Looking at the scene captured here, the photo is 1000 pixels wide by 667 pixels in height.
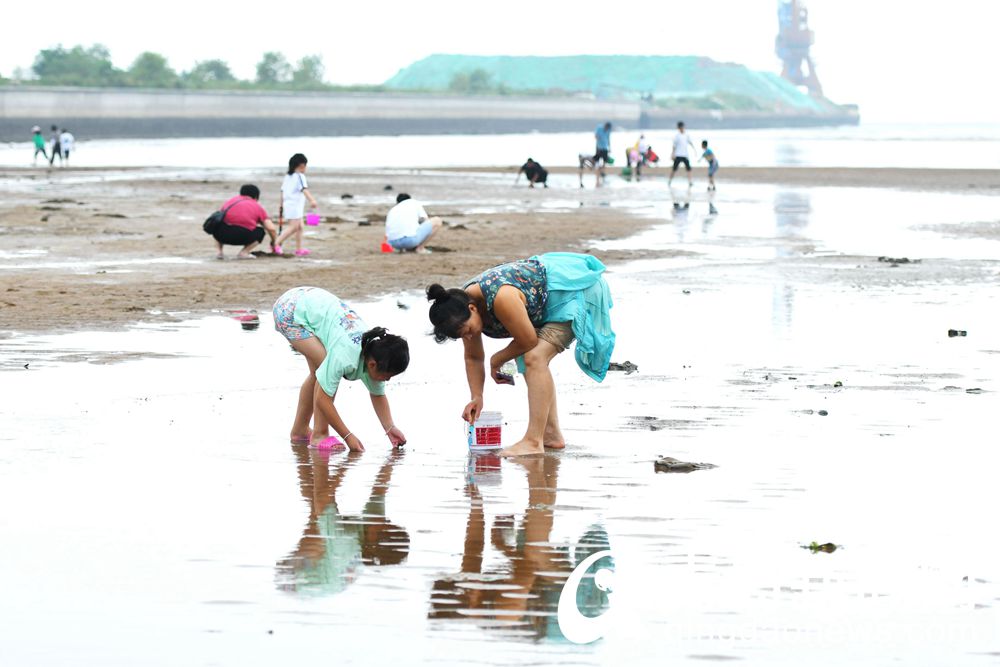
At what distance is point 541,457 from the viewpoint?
7.73m

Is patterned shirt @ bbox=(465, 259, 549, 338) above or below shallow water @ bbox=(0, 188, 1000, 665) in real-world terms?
above

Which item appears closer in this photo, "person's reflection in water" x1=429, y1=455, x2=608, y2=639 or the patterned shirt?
"person's reflection in water" x1=429, y1=455, x2=608, y2=639

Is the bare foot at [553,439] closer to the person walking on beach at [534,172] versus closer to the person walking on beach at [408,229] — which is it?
the person walking on beach at [408,229]

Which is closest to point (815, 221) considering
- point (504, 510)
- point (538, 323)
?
point (538, 323)

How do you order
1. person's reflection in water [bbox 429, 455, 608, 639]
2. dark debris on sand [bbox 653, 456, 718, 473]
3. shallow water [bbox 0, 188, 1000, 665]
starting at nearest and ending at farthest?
shallow water [bbox 0, 188, 1000, 665], person's reflection in water [bbox 429, 455, 608, 639], dark debris on sand [bbox 653, 456, 718, 473]

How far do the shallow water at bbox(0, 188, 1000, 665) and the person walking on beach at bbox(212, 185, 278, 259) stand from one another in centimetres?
600

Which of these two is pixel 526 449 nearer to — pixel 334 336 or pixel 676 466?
pixel 676 466

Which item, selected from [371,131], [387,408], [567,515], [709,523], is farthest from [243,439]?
[371,131]

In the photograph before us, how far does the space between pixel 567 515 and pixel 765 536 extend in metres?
0.86

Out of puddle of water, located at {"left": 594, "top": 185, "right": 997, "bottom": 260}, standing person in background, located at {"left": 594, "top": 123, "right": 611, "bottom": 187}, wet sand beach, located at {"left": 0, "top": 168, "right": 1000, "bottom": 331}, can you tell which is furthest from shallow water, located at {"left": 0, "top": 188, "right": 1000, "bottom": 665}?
standing person in background, located at {"left": 594, "top": 123, "right": 611, "bottom": 187}

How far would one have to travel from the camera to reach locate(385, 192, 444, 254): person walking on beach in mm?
18906

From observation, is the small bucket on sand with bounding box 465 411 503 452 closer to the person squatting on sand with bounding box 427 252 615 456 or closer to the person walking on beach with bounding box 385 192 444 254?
the person squatting on sand with bounding box 427 252 615 456

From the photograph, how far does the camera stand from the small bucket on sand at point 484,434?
7.76 m

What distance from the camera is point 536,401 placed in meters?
7.78
